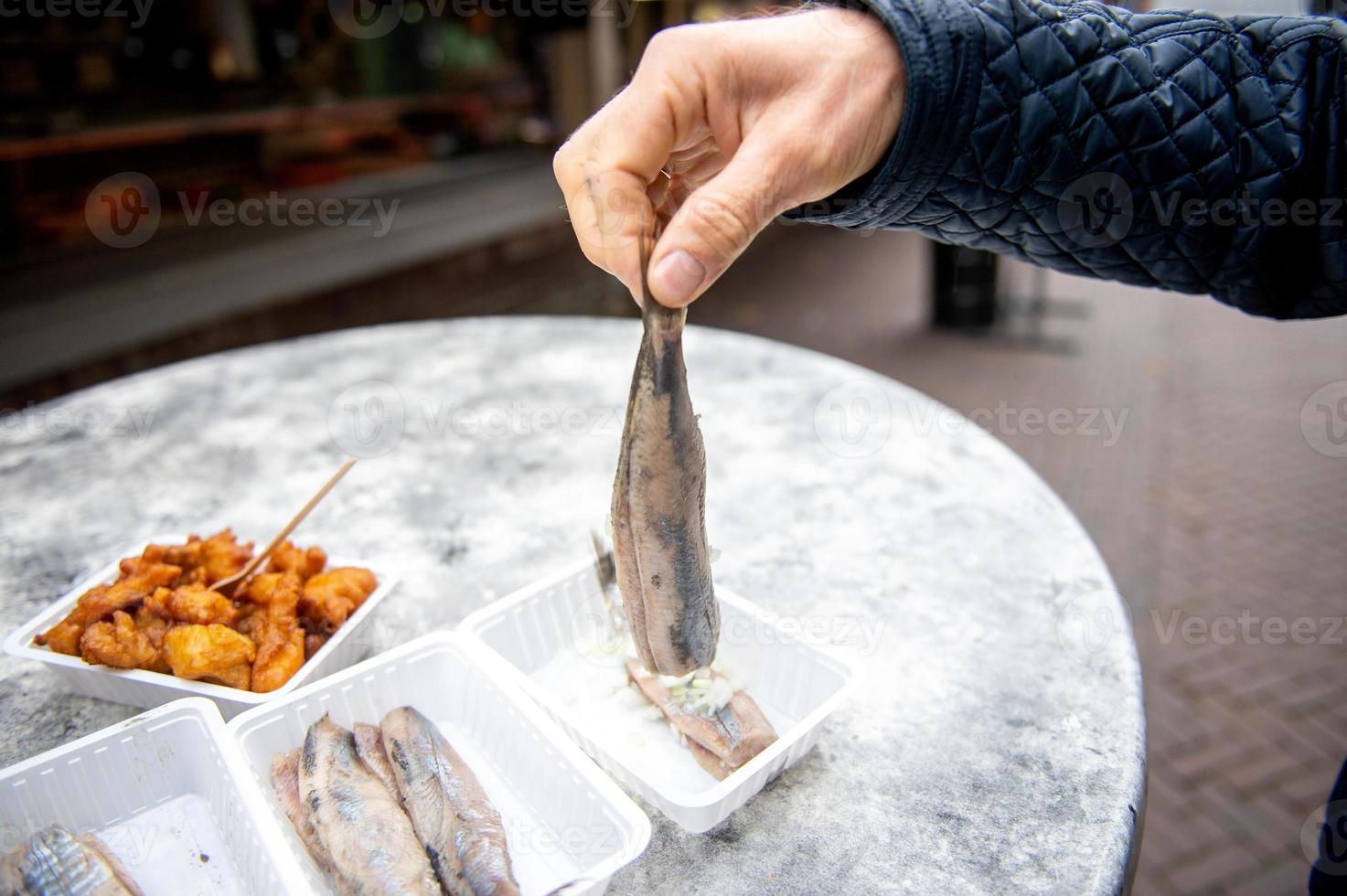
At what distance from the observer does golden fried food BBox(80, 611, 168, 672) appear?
6.02 feet

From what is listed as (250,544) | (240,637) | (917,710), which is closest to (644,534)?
(917,710)

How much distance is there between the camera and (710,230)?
4.62ft

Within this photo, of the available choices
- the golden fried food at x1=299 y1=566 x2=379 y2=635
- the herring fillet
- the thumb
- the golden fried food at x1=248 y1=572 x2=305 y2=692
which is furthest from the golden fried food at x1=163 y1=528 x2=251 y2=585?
the thumb

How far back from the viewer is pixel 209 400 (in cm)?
Answer: 356

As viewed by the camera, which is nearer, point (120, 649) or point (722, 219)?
point (722, 219)

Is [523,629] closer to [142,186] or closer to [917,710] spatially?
[917,710]

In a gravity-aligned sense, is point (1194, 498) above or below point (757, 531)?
below

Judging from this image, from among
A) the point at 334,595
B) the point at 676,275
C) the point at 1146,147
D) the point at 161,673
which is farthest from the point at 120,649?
the point at 1146,147

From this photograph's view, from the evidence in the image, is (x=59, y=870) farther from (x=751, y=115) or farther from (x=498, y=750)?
(x=751, y=115)

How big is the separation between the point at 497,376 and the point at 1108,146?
8.66ft

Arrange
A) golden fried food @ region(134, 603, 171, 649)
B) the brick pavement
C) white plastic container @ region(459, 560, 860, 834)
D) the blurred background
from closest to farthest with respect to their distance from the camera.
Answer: white plastic container @ region(459, 560, 860, 834), golden fried food @ region(134, 603, 171, 649), the brick pavement, the blurred background

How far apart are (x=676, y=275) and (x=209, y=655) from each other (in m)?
1.30

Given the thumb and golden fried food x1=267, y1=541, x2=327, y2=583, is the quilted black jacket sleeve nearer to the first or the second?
the thumb

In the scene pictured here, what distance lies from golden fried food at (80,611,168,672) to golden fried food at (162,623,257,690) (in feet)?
0.11
